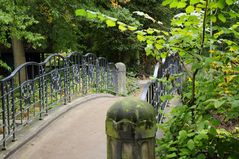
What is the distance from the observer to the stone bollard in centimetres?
236

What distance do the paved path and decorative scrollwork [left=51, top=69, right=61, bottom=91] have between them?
0.64 metres

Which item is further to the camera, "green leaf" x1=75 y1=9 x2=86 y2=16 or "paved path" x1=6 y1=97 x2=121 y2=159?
"paved path" x1=6 y1=97 x2=121 y2=159

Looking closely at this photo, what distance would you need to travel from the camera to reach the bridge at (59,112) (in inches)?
199

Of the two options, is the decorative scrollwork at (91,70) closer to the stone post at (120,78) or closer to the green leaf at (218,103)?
the stone post at (120,78)

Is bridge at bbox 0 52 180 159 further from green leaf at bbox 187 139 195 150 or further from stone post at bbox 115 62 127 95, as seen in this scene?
stone post at bbox 115 62 127 95

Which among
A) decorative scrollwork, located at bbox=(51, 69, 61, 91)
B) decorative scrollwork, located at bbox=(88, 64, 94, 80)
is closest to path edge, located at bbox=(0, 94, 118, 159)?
decorative scrollwork, located at bbox=(51, 69, 61, 91)

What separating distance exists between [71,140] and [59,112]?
1553mm

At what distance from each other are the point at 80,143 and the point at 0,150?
1.27m

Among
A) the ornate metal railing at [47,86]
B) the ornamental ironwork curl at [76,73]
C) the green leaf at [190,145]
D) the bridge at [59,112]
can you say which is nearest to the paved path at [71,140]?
the bridge at [59,112]

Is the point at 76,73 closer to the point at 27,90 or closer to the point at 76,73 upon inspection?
the point at 76,73

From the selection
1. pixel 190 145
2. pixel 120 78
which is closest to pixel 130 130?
pixel 190 145

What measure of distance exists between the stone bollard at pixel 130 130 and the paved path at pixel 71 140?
261 cm

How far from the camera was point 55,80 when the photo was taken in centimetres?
746

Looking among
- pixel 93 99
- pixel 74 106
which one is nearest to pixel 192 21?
pixel 74 106
